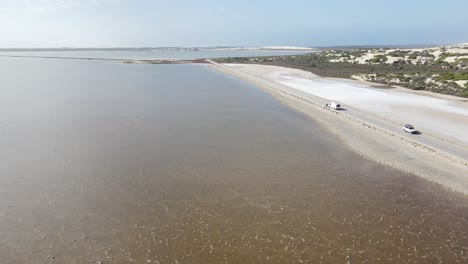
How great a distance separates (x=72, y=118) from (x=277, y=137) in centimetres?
2417

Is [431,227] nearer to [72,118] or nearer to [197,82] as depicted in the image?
[72,118]

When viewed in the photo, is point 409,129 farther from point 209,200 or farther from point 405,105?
point 209,200

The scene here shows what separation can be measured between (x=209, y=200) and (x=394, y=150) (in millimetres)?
16916

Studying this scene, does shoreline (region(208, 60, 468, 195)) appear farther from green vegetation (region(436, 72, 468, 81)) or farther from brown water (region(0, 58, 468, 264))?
green vegetation (region(436, 72, 468, 81))

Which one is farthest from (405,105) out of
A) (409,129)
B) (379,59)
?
(379,59)

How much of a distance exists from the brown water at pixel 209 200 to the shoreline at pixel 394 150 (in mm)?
1231

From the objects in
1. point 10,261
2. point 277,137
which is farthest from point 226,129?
point 10,261

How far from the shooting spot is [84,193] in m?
22.5

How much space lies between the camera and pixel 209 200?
71.3 ft

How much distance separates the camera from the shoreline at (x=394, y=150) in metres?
24.9

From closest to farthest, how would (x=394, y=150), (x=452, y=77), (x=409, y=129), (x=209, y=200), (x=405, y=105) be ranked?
(x=209, y=200)
(x=394, y=150)
(x=409, y=129)
(x=405, y=105)
(x=452, y=77)

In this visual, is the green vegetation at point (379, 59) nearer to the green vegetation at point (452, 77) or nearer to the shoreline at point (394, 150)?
the green vegetation at point (452, 77)

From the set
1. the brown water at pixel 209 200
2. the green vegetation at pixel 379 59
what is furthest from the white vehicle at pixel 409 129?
the green vegetation at pixel 379 59

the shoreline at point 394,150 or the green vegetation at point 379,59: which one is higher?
the shoreline at point 394,150
